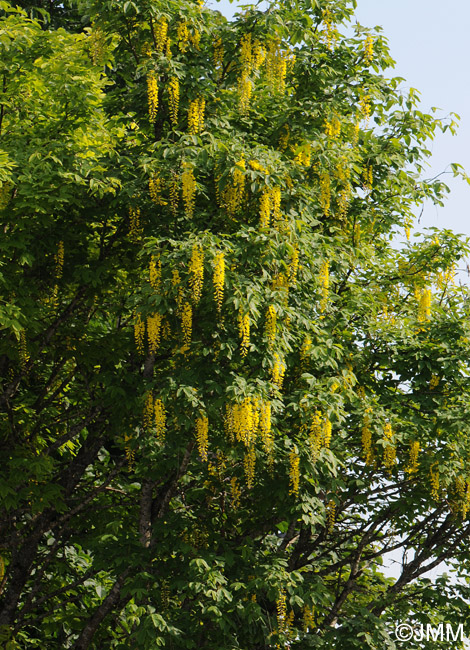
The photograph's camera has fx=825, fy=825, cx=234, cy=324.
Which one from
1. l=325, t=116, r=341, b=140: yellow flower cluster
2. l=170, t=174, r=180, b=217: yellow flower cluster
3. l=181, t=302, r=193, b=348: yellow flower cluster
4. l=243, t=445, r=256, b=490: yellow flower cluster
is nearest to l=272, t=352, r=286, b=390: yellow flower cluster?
l=243, t=445, r=256, b=490: yellow flower cluster

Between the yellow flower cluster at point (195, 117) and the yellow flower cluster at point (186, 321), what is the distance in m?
1.87

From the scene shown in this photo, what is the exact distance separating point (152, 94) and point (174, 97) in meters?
0.23

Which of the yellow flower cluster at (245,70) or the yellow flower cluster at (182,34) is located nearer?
the yellow flower cluster at (182,34)

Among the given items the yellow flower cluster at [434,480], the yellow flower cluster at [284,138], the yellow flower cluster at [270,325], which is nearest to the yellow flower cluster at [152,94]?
the yellow flower cluster at [284,138]

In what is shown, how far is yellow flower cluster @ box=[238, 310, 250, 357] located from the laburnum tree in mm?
43

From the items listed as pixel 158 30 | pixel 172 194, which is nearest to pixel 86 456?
pixel 172 194

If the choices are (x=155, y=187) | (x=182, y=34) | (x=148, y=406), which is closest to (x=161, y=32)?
(x=182, y=34)

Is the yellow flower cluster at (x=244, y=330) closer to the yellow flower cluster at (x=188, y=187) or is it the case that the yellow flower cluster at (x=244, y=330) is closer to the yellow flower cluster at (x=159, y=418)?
the yellow flower cluster at (x=159, y=418)

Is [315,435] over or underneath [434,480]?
underneath

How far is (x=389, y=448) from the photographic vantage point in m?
8.71

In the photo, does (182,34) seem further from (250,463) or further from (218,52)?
(250,463)

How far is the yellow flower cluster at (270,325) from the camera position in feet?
24.2

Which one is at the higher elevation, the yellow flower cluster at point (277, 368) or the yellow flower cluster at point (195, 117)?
the yellow flower cluster at point (195, 117)

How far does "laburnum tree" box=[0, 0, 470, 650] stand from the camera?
302 inches
